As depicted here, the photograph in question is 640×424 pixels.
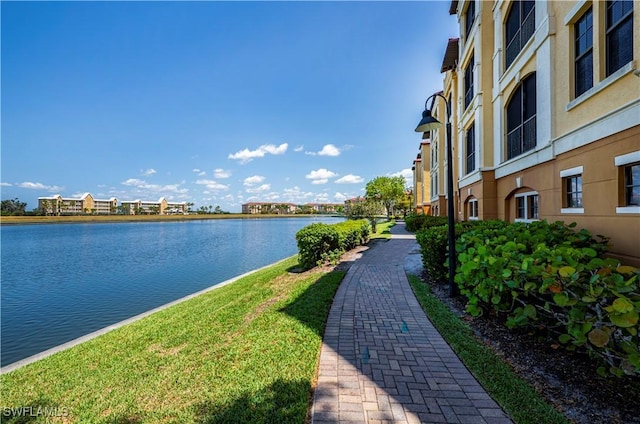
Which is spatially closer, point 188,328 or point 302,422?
point 302,422

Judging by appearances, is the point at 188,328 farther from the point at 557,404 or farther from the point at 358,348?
the point at 557,404

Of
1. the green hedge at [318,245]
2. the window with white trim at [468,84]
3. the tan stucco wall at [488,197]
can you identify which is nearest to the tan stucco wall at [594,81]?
the tan stucco wall at [488,197]

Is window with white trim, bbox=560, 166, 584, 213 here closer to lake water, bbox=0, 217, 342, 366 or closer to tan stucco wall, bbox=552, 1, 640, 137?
tan stucco wall, bbox=552, 1, 640, 137

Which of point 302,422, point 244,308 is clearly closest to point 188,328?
point 244,308

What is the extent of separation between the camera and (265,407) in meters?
2.94

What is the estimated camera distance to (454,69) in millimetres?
16188

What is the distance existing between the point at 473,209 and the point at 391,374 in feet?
36.2

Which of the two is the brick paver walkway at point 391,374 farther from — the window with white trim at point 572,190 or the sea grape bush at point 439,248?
the window with white trim at point 572,190

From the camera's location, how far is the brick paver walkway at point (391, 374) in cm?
279

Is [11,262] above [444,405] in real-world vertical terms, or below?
below

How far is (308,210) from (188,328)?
491 ft

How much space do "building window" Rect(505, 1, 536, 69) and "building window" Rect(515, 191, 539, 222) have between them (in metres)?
4.52

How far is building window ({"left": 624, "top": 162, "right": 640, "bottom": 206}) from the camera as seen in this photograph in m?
4.49

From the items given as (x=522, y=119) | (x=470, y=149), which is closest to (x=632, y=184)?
(x=522, y=119)
